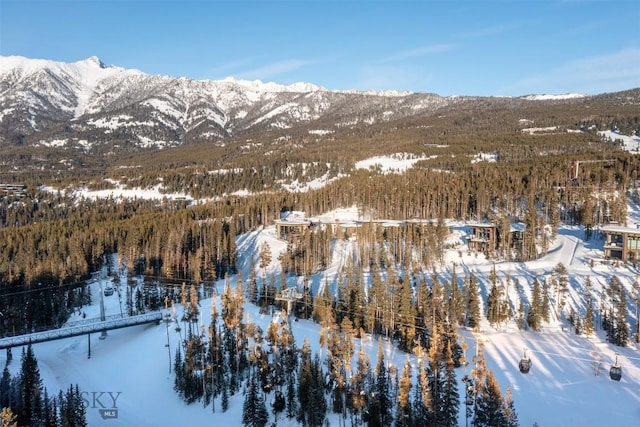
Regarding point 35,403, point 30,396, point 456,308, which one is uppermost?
point 456,308

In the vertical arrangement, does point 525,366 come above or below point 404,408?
below

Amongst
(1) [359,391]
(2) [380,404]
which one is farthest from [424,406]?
(1) [359,391]

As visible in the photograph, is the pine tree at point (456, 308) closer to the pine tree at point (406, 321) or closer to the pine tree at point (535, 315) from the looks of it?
the pine tree at point (406, 321)

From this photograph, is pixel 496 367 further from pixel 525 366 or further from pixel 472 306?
pixel 472 306

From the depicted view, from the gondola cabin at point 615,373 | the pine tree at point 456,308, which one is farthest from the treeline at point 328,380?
the gondola cabin at point 615,373

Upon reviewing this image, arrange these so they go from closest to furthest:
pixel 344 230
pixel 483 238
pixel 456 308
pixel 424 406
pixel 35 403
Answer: pixel 424 406
pixel 35 403
pixel 456 308
pixel 483 238
pixel 344 230

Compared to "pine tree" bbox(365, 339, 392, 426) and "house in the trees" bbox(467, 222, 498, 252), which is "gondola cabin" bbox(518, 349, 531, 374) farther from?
"house in the trees" bbox(467, 222, 498, 252)
